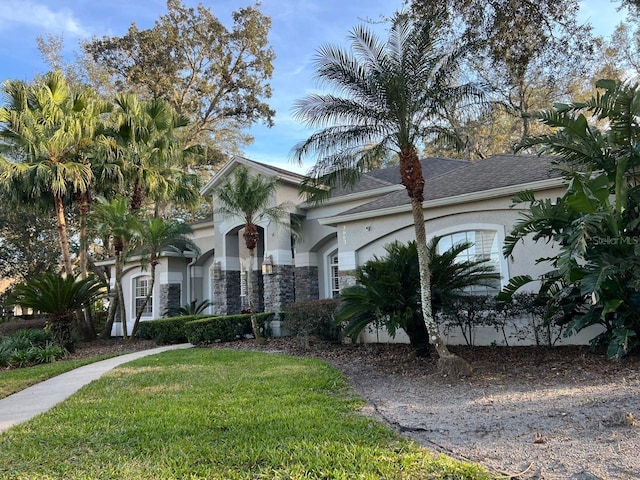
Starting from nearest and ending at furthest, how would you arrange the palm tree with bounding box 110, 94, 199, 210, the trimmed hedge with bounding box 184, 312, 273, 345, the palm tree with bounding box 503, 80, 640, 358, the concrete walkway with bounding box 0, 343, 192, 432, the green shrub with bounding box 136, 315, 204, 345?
the concrete walkway with bounding box 0, 343, 192, 432 < the palm tree with bounding box 503, 80, 640, 358 < the trimmed hedge with bounding box 184, 312, 273, 345 < the green shrub with bounding box 136, 315, 204, 345 < the palm tree with bounding box 110, 94, 199, 210

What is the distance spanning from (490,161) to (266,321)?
366 inches

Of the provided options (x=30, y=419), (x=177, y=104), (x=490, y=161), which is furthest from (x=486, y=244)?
(x=177, y=104)

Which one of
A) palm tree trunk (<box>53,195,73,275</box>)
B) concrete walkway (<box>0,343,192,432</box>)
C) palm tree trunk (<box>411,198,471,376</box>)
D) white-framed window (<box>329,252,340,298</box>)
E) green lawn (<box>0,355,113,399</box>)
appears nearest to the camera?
concrete walkway (<box>0,343,192,432</box>)

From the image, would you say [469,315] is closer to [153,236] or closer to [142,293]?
[153,236]

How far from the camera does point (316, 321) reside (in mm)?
13312

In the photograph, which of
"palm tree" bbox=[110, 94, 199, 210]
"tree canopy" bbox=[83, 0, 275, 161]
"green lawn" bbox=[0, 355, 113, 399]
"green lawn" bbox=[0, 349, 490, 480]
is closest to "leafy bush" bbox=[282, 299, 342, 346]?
"green lawn" bbox=[0, 349, 490, 480]

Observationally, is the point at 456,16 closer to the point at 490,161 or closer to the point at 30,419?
the point at 490,161

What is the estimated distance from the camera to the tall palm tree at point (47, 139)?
1622 cm

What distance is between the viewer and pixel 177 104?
28.3 meters

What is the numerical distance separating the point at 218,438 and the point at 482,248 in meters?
9.06

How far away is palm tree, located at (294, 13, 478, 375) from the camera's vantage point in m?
8.76

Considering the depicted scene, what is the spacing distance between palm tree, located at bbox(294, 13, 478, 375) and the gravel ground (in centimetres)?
116

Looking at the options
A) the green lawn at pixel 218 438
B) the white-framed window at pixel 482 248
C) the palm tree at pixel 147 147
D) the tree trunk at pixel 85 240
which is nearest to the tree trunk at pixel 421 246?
the green lawn at pixel 218 438

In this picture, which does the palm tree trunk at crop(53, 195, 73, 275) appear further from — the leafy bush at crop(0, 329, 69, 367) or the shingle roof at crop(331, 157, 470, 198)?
the shingle roof at crop(331, 157, 470, 198)
